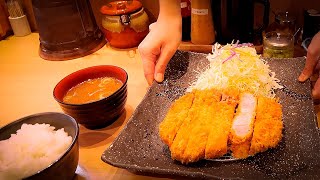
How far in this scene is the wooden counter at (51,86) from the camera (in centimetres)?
118

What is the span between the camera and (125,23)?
1.89 m

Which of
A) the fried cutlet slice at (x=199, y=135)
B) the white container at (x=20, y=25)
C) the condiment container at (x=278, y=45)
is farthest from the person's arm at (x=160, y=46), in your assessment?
the white container at (x=20, y=25)

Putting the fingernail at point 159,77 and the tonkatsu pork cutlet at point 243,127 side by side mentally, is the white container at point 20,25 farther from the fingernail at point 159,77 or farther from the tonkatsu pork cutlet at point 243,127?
the tonkatsu pork cutlet at point 243,127

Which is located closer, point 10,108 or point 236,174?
point 236,174

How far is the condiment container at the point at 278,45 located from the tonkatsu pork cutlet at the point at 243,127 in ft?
1.55

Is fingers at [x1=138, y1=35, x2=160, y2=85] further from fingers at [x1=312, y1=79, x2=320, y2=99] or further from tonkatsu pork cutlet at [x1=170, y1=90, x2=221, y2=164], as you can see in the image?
fingers at [x1=312, y1=79, x2=320, y2=99]

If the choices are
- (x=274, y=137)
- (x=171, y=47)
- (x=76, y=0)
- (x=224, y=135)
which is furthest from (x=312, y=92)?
(x=76, y=0)

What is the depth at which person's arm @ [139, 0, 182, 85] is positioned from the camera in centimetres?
146

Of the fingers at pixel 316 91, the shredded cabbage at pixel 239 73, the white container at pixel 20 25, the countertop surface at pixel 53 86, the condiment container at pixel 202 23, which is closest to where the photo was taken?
the countertop surface at pixel 53 86

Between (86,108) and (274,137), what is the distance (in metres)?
0.66

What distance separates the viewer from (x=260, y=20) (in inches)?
76.0

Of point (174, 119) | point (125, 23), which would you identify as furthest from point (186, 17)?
point (174, 119)

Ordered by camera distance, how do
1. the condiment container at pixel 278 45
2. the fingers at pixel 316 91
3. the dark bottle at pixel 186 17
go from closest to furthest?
the fingers at pixel 316 91, the condiment container at pixel 278 45, the dark bottle at pixel 186 17

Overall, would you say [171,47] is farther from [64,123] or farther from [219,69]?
[64,123]
